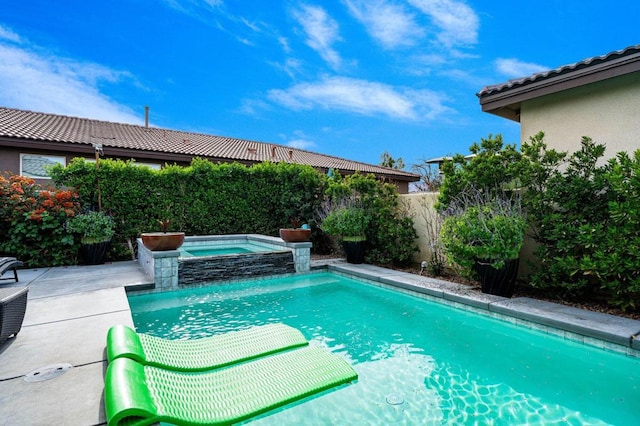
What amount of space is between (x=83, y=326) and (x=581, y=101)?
7.96 meters

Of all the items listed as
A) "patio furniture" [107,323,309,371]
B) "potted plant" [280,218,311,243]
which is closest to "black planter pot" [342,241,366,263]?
"potted plant" [280,218,311,243]

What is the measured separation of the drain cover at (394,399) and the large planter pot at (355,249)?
5.68 meters

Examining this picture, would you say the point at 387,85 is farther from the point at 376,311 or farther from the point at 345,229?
the point at 376,311

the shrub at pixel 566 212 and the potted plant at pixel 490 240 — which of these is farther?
the potted plant at pixel 490 240

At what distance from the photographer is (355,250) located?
28.4ft

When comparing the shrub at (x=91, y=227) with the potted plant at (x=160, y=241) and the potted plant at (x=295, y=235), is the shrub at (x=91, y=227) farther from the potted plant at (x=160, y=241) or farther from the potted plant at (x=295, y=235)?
the potted plant at (x=295, y=235)

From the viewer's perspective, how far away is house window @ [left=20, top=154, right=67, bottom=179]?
11.1 m

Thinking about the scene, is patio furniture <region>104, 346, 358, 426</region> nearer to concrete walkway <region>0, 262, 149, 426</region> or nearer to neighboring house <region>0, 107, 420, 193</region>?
concrete walkway <region>0, 262, 149, 426</region>

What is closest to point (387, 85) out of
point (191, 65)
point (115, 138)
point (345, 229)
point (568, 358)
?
point (191, 65)

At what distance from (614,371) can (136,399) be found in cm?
424

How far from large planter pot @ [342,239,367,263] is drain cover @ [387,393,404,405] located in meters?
5.68

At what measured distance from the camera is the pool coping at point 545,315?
3828mm

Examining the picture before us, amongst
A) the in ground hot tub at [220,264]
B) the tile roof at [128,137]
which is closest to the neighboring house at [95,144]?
the tile roof at [128,137]

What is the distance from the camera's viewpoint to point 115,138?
45.6 ft
